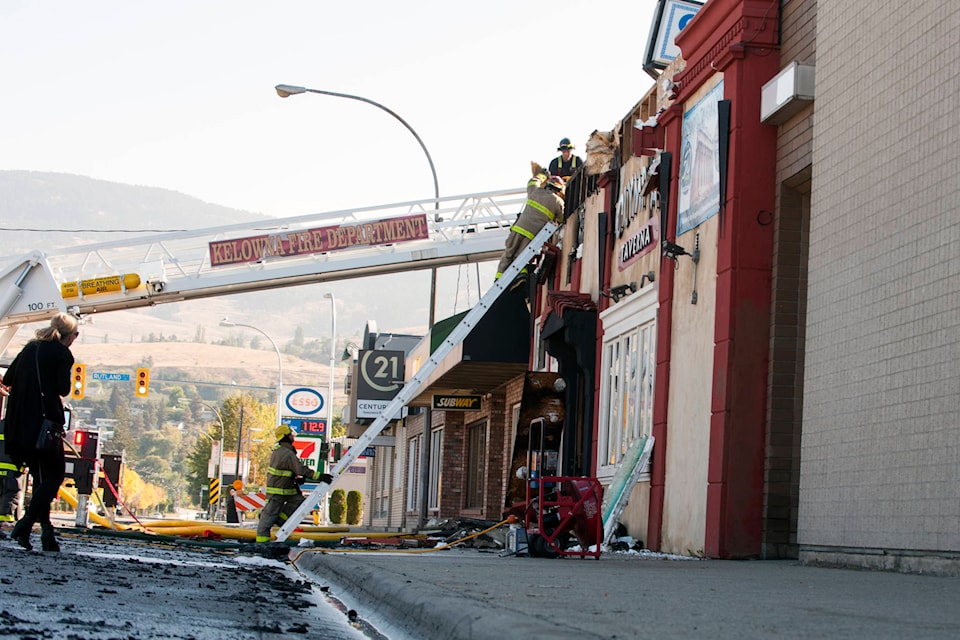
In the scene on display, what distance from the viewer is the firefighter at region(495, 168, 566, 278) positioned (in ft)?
66.1

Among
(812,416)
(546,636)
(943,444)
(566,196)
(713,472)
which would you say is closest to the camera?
(546,636)

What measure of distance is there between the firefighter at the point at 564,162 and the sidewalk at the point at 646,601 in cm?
1128

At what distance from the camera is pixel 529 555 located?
481 inches

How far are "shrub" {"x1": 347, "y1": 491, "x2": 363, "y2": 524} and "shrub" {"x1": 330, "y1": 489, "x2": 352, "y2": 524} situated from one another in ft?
0.77

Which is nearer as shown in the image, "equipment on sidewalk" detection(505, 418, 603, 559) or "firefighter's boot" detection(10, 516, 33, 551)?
"firefighter's boot" detection(10, 516, 33, 551)

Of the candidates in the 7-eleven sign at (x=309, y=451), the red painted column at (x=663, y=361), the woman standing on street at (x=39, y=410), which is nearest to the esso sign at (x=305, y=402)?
the 7-eleven sign at (x=309, y=451)

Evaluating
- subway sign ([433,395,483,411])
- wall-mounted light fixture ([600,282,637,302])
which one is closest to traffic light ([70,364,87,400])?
subway sign ([433,395,483,411])

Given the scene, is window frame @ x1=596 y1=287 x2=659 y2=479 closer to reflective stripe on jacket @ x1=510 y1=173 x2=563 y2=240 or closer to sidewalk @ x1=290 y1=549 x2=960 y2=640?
reflective stripe on jacket @ x1=510 y1=173 x2=563 y2=240

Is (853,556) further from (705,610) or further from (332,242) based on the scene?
(332,242)

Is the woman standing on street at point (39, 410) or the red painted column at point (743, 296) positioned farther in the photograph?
the red painted column at point (743, 296)

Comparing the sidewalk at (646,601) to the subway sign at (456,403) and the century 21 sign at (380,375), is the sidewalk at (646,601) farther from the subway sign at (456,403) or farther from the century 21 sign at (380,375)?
the century 21 sign at (380,375)

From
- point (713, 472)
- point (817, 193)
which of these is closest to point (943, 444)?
point (817, 193)

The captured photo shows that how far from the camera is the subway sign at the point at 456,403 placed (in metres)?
25.2

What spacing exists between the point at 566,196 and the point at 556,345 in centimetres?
302
